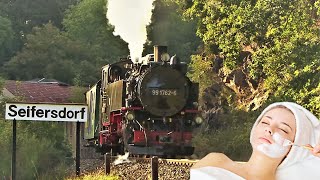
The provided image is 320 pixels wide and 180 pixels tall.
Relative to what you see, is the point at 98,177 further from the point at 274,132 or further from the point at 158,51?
the point at 274,132

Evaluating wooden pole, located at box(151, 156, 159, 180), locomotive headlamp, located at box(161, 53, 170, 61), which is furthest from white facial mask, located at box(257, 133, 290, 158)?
locomotive headlamp, located at box(161, 53, 170, 61)

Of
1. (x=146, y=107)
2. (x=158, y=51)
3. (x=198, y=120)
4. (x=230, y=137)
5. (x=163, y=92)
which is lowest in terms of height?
(x=230, y=137)

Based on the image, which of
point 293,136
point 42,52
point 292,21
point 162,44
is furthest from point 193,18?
point 293,136

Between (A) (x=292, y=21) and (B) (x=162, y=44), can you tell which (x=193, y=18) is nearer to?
(B) (x=162, y=44)

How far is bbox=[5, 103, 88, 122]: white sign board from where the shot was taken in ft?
20.1

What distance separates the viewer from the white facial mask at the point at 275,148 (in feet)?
13.7

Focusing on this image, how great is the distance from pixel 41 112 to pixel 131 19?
1565 mm

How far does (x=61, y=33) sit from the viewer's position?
6523 millimetres

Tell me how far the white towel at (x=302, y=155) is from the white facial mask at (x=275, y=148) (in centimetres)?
4

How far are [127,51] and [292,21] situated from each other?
6.16ft

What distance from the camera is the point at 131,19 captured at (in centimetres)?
716

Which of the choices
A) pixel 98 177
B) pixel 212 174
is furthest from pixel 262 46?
pixel 212 174

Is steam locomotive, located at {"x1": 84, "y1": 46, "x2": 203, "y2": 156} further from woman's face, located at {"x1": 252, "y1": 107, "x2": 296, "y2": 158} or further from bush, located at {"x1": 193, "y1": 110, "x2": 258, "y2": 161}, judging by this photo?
woman's face, located at {"x1": 252, "y1": 107, "x2": 296, "y2": 158}

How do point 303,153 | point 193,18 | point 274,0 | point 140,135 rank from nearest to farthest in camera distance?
point 303,153
point 274,0
point 193,18
point 140,135
